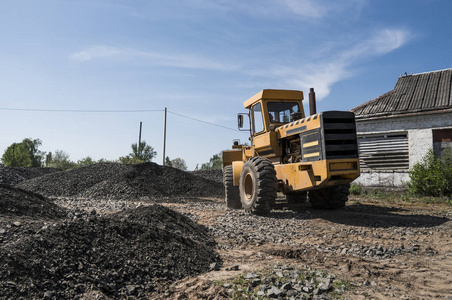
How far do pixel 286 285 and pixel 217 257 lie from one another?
5.50ft

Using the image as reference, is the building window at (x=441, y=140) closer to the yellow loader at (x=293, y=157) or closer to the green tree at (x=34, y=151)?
the yellow loader at (x=293, y=157)

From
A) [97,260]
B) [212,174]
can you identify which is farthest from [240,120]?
[212,174]

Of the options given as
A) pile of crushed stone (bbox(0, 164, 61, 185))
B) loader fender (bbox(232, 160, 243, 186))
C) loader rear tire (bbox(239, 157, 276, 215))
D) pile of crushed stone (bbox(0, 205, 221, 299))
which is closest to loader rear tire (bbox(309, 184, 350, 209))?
loader rear tire (bbox(239, 157, 276, 215))

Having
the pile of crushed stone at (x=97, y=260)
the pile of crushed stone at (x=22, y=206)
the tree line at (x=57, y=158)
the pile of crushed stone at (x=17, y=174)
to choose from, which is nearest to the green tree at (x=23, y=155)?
the tree line at (x=57, y=158)

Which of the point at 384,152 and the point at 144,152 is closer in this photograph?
the point at 384,152

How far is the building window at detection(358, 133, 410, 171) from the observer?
608 inches

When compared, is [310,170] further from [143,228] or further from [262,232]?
[143,228]

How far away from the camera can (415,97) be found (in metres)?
16.2

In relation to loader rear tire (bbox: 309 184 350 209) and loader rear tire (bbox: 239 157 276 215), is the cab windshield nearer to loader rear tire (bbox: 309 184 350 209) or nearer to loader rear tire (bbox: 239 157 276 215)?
loader rear tire (bbox: 239 157 276 215)

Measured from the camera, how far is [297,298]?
3.71 metres

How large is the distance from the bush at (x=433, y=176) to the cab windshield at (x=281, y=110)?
6.52 m

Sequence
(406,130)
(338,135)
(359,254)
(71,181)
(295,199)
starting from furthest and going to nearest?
(71,181)
(406,130)
(295,199)
(338,135)
(359,254)

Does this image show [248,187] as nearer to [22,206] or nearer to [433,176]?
[22,206]

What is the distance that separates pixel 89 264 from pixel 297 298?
2.46 metres
